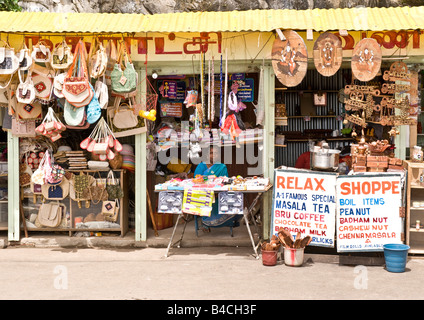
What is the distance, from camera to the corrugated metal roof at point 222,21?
9508 millimetres

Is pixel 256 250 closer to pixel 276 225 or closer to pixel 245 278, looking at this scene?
pixel 276 225

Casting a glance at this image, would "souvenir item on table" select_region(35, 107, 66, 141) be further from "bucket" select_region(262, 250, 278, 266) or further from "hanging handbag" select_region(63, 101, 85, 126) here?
"bucket" select_region(262, 250, 278, 266)

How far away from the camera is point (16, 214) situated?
1023 cm

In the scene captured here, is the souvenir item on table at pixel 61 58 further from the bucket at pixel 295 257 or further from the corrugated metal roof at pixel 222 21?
the bucket at pixel 295 257

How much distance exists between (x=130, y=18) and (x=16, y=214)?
401 cm

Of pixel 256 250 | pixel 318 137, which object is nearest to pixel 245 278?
pixel 256 250

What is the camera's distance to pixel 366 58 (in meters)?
9.21

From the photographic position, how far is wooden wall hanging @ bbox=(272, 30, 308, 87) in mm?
9141

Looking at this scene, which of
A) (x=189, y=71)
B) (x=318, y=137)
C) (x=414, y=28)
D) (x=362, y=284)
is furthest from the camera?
(x=318, y=137)

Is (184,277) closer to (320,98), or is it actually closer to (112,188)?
(112,188)

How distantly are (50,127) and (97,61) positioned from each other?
1.33 metres

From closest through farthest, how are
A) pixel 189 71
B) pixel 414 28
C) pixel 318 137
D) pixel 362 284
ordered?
pixel 362 284 → pixel 414 28 → pixel 189 71 → pixel 318 137

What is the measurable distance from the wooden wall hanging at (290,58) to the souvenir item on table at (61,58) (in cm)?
334

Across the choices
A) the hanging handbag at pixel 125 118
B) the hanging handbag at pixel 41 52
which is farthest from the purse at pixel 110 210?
the hanging handbag at pixel 41 52
